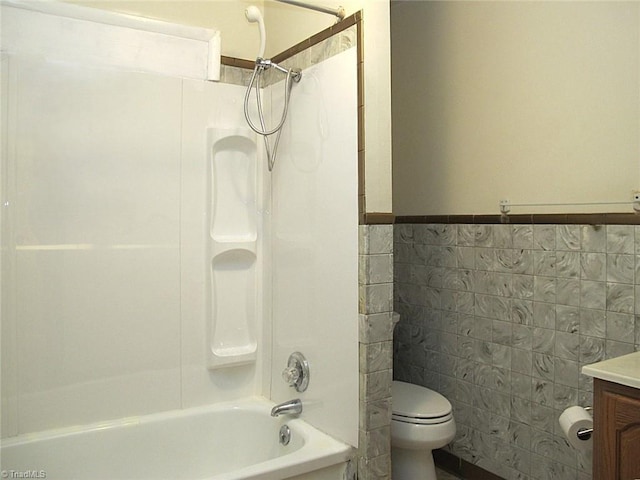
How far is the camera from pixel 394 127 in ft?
10.5

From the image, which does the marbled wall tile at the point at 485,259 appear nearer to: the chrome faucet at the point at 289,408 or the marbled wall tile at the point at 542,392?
the marbled wall tile at the point at 542,392

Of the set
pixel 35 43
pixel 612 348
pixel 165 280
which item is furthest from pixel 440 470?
pixel 35 43

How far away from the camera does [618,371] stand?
1.50 meters

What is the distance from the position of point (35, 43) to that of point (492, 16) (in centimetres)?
201

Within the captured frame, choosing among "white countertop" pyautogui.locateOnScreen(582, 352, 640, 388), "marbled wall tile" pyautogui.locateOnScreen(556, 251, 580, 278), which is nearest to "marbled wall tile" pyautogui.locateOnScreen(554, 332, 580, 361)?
"marbled wall tile" pyautogui.locateOnScreen(556, 251, 580, 278)

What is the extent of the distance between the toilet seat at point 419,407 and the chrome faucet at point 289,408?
407 mm

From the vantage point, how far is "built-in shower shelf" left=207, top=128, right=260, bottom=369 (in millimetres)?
2430

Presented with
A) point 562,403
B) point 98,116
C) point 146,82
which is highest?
point 146,82

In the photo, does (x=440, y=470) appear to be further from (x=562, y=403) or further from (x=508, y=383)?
(x=562, y=403)

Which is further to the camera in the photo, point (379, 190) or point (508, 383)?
point (508, 383)

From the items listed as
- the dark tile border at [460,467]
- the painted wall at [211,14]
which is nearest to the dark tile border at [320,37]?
the painted wall at [211,14]

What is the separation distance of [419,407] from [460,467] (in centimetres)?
68

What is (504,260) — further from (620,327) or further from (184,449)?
(184,449)

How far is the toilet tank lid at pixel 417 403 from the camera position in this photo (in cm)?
228
